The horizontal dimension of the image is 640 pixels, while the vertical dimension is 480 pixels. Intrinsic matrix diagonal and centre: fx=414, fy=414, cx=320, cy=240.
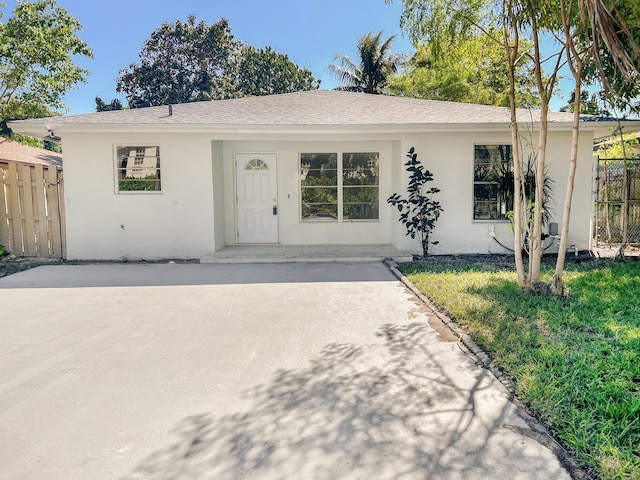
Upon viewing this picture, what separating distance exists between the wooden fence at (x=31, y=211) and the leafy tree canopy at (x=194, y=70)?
1988cm

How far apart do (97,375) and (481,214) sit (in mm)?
7981

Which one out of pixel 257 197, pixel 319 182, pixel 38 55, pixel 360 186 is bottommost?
pixel 257 197

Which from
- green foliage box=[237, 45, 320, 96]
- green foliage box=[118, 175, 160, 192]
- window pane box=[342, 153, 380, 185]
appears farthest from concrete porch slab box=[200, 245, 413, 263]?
green foliage box=[237, 45, 320, 96]

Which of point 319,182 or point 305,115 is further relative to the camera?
point 319,182

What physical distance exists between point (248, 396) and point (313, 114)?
290 inches

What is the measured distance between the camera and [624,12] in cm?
480

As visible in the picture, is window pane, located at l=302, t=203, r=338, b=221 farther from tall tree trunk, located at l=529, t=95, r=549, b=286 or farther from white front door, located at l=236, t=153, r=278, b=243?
tall tree trunk, located at l=529, t=95, r=549, b=286

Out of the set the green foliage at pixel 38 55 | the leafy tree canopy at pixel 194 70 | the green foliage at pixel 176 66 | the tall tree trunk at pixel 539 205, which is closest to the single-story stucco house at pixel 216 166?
the tall tree trunk at pixel 539 205

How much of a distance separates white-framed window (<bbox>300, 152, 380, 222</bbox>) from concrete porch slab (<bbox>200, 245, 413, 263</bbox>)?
1123 mm

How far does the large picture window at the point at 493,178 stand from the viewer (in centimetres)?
887

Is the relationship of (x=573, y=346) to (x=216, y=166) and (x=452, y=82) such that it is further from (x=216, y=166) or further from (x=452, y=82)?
(x=452, y=82)

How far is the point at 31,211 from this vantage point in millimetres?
8758


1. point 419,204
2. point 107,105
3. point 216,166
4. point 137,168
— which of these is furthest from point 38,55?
point 107,105

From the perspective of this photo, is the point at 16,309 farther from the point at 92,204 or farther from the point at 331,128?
the point at 331,128
